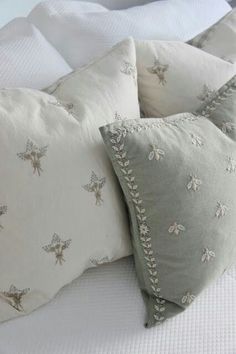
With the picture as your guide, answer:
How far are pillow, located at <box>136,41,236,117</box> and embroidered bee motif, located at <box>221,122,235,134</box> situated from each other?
0.11 meters

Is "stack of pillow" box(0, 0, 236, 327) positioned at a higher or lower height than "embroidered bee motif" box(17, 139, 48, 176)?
lower

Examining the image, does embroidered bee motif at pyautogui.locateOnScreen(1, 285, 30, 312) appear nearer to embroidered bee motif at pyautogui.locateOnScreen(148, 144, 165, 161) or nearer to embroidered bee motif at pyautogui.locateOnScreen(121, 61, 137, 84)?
embroidered bee motif at pyautogui.locateOnScreen(148, 144, 165, 161)

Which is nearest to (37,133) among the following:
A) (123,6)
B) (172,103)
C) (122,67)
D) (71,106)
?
(71,106)

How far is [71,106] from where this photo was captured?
3.03ft

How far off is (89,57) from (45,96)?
0.96ft

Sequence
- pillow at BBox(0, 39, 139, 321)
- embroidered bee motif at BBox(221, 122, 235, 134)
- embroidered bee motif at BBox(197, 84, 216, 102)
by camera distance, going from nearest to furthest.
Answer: pillow at BBox(0, 39, 139, 321) < embroidered bee motif at BBox(221, 122, 235, 134) < embroidered bee motif at BBox(197, 84, 216, 102)

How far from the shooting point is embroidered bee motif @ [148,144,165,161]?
2.83 ft

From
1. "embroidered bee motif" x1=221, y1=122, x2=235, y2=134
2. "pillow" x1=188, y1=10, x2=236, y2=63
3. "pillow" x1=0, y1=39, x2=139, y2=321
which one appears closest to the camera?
"pillow" x1=0, y1=39, x2=139, y2=321

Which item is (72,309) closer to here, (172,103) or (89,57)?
(172,103)

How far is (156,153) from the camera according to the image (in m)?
0.87

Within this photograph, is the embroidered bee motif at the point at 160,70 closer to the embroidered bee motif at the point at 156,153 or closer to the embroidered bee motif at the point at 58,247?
the embroidered bee motif at the point at 156,153

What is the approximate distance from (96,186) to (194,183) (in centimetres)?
17

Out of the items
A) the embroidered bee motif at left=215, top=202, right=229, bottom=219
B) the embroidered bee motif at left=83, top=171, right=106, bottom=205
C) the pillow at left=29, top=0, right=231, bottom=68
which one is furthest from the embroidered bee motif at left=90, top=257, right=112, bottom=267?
the pillow at left=29, top=0, right=231, bottom=68

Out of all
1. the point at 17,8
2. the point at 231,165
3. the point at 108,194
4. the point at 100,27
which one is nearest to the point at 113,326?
the point at 108,194
